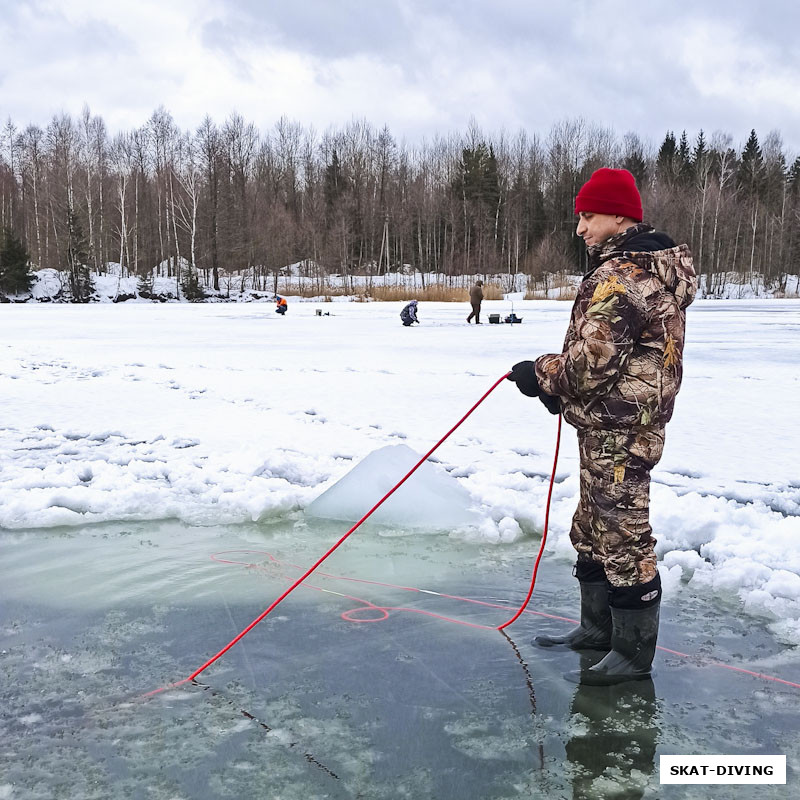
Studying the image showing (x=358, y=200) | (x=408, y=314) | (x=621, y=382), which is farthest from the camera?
(x=358, y=200)

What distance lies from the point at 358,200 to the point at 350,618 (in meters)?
55.6

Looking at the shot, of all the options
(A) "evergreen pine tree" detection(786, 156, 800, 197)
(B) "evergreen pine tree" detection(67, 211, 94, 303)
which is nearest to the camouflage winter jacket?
(B) "evergreen pine tree" detection(67, 211, 94, 303)

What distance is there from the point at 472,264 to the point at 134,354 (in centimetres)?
4210

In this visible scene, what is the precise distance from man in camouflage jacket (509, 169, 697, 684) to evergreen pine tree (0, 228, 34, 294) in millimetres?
40298

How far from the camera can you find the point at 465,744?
2.07 metres

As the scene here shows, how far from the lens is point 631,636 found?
2.39 metres

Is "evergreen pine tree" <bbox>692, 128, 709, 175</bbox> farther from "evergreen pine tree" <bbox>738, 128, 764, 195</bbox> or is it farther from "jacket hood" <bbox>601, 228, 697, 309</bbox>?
"jacket hood" <bbox>601, 228, 697, 309</bbox>

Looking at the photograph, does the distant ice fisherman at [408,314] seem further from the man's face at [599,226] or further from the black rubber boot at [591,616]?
the man's face at [599,226]

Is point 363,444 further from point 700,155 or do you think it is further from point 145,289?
point 700,155

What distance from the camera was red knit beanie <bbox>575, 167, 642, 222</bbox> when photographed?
231cm

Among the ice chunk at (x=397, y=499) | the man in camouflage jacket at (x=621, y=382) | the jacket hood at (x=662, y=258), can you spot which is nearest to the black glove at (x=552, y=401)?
the man in camouflage jacket at (x=621, y=382)

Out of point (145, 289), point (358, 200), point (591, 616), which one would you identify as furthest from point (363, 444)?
point (358, 200)

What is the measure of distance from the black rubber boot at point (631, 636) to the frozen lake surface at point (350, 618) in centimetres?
6

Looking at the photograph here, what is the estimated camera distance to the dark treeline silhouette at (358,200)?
48.4m
